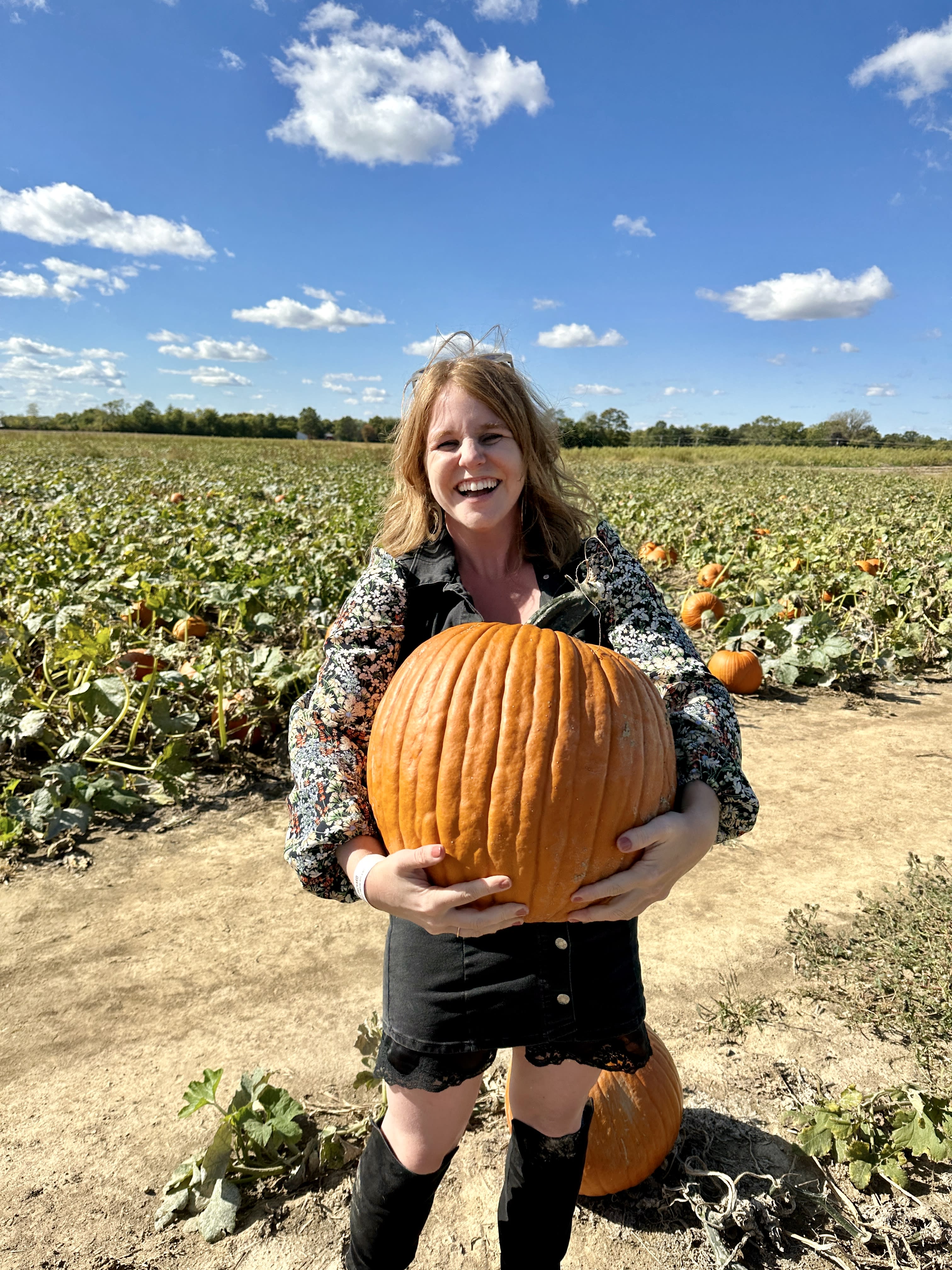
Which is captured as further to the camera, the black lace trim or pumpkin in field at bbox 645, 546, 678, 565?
pumpkin in field at bbox 645, 546, 678, 565

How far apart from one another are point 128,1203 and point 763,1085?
177cm

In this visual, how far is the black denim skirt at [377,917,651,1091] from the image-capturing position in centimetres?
155

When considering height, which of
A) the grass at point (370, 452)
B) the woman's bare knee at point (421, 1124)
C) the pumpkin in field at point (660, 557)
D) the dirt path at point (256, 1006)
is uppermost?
the grass at point (370, 452)

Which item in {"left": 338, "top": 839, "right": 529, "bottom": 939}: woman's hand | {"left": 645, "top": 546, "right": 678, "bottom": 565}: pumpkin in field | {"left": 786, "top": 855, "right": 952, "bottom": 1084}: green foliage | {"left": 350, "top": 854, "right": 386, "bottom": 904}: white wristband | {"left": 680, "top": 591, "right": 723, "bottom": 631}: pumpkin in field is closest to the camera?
{"left": 338, "top": 839, "right": 529, "bottom": 939}: woman's hand

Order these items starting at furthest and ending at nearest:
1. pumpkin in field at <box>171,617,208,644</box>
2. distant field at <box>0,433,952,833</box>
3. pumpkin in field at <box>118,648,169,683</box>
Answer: pumpkin in field at <box>171,617,208,644</box>, pumpkin in field at <box>118,648,169,683</box>, distant field at <box>0,433,952,833</box>

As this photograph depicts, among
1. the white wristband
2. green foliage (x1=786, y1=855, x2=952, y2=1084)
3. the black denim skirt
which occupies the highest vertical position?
the white wristband

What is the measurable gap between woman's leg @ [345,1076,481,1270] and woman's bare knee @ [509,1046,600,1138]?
5.0 inches

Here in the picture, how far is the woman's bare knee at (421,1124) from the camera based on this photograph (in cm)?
162

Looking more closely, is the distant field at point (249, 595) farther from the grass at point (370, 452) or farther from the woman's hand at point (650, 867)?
the grass at point (370, 452)

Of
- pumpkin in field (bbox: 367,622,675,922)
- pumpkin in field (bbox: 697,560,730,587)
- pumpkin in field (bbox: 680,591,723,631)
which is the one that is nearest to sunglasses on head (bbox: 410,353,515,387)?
pumpkin in field (bbox: 367,622,675,922)

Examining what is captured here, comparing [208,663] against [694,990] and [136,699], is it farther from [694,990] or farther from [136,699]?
[694,990]

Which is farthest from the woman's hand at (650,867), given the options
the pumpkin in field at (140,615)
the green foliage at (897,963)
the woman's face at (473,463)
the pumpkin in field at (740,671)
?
the pumpkin in field at (140,615)

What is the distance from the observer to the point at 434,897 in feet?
4.49

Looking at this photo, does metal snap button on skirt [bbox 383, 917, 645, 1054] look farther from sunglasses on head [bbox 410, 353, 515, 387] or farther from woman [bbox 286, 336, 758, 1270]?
sunglasses on head [bbox 410, 353, 515, 387]
